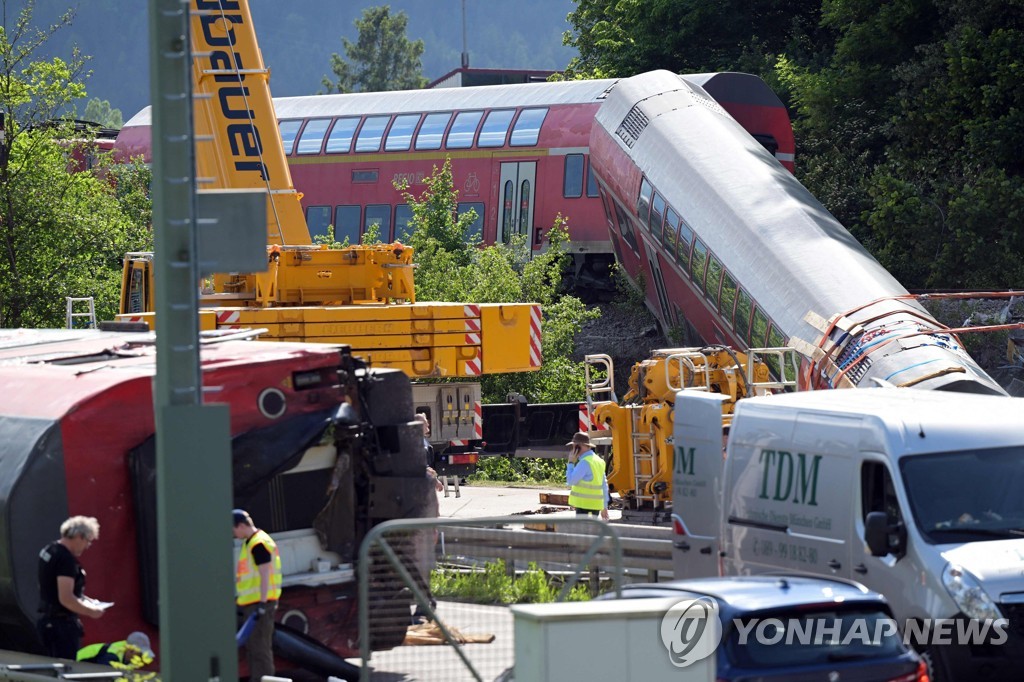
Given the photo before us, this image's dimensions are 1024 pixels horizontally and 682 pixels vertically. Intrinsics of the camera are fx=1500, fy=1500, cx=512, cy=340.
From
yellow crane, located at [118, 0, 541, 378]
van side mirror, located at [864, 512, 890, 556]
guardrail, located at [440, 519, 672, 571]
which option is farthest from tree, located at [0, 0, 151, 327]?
van side mirror, located at [864, 512, 890, 556]

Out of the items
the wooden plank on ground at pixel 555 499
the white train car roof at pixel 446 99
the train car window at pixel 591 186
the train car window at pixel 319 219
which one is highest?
the white train car roof at pixel 446 99

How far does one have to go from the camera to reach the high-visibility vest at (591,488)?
53.7 feet

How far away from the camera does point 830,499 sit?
421 inches

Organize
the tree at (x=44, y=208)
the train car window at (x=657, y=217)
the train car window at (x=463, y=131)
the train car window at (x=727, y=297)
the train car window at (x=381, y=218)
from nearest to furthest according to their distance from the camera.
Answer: the train car window at (x=727, y=297), the train car window at (x=657, y=217), the tree at (x=44, y=208), the train car window at (x=463, y=131), the train car window at (x=381, y=218)

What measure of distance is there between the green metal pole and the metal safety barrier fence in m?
1.20

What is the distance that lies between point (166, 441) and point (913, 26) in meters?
30.1

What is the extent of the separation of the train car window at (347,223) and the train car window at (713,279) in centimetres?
1627

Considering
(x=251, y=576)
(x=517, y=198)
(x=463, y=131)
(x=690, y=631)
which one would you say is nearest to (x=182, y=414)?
(x=690, y=631)

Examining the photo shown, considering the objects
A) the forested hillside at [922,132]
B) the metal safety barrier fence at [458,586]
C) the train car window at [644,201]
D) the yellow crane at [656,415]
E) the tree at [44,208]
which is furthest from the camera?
the forested hillside at [922,132]

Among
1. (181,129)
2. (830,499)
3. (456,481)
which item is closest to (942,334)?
(456,481)

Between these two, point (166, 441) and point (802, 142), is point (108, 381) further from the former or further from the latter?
point (802, 142)

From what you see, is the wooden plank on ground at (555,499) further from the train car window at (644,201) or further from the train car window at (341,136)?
the train car window at (341,136)

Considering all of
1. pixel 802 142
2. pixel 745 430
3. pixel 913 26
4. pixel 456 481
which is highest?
pixel 913 26

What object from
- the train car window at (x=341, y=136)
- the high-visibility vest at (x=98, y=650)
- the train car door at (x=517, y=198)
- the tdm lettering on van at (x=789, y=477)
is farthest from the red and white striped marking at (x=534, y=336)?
the train car window at (x=341, y=136)
